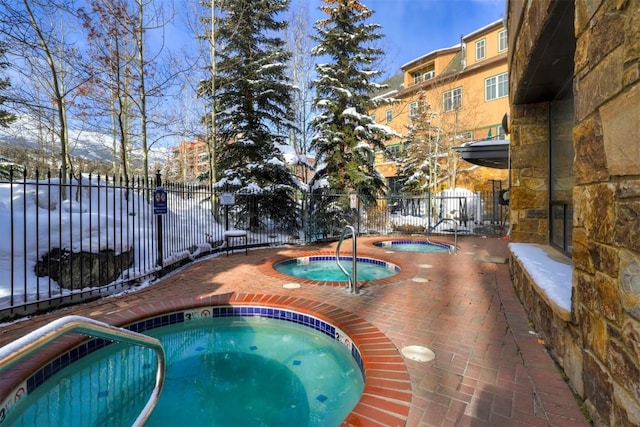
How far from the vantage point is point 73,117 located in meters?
10.7

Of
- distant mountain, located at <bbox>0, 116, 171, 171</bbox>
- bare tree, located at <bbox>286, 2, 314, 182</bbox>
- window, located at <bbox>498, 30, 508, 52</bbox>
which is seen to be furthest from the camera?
window, located at <bbox>498, 30, 508, 52</bbox>

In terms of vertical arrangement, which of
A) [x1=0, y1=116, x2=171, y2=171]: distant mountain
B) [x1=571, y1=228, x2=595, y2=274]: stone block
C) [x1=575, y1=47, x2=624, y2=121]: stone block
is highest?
[x1=0, y1=116, x2=171, y2=171]: distant mountain

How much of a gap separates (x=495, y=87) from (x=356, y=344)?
20.1 m

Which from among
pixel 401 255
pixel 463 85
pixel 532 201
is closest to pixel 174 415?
pixel 532 201

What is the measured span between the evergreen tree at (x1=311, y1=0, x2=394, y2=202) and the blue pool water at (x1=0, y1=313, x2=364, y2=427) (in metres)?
9.06

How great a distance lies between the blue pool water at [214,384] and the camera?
2.35 meters

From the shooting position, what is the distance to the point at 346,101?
494 inches

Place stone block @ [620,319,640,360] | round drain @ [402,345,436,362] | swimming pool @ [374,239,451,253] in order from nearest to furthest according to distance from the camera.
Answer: stone block @ [620,319,640,360]
round drain @ [402,345,436,362]
swimming pool @ [374,239,451,253]

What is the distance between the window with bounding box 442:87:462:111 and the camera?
61.8ft

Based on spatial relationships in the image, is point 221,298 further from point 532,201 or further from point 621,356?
point 532,201

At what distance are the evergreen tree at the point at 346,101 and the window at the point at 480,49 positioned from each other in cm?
995

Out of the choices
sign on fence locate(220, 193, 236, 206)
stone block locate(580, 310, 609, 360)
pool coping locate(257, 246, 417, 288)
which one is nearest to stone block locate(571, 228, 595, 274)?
stone block locate(580, 310, 609, 360)

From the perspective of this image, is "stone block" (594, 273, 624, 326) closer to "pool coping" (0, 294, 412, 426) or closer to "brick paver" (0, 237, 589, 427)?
"brick paver" (0, 237, 589, 427)

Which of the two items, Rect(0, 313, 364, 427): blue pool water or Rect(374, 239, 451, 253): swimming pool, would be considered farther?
Rect(374, 239, 451, 253): swimming pool
